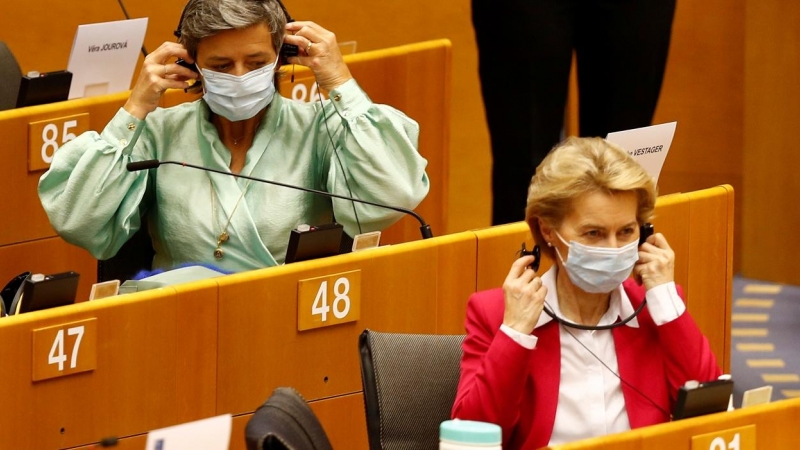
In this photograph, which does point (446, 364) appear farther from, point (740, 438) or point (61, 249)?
point (61, 249)

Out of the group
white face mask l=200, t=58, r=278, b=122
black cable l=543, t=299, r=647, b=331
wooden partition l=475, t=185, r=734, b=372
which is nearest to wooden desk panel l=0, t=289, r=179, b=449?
white face mask l=200, t=58, r=278, b=122

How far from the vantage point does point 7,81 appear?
16.4ft

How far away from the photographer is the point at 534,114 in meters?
4.98

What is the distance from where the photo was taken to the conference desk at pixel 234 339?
10.9ft

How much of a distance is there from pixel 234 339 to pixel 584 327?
83cm

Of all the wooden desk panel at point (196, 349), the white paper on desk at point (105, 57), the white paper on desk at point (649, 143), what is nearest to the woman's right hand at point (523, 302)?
the wooden desk panel at point (196, 349)

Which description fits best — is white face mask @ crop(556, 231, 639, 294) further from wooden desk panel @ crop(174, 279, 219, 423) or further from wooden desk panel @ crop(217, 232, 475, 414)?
wooden desk panel @ crop(174, 279, 219, 423)

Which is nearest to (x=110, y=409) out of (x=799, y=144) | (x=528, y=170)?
(x=528, y=170)

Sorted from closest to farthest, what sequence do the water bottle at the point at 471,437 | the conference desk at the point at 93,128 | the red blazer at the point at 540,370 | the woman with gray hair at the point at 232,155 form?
the water bottle at the point at 471,437
the red blazer at the point at 540,370
the woman with gray hair at the point at 232,155
the conference desk at the point at 93,128

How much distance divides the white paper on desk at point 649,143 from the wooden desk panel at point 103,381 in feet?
3.98

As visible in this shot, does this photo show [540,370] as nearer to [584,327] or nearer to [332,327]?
[584,327]

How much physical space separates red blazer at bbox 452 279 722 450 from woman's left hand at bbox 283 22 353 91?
974mm

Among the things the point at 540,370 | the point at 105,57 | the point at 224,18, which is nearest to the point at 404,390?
the point at 540,370

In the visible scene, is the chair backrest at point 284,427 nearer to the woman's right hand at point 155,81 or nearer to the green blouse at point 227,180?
the green blouse at point 227,180
